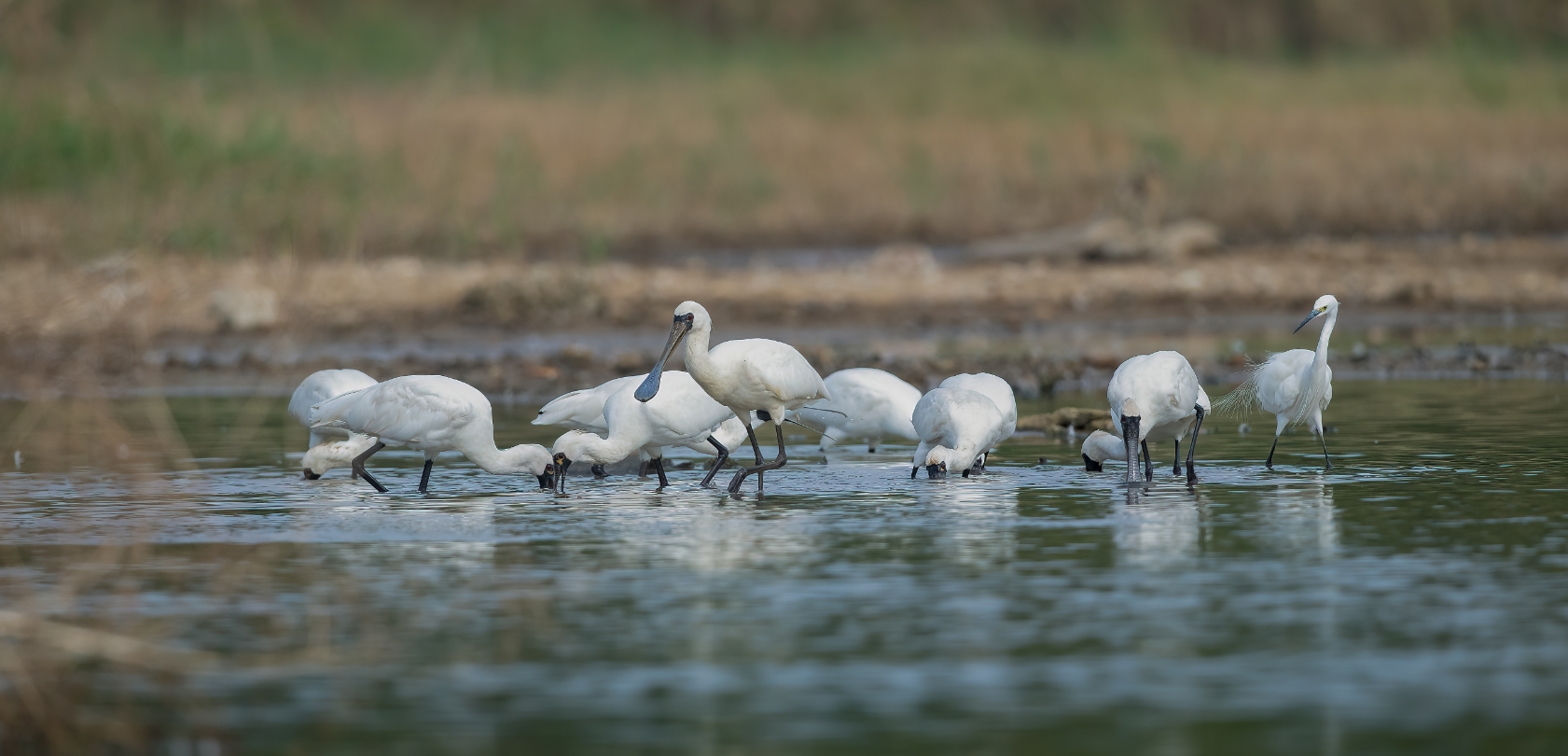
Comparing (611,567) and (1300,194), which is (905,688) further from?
(1300,194)

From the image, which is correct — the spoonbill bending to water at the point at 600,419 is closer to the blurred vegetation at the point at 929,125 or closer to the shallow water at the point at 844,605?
the shallow water at the point at 844,605

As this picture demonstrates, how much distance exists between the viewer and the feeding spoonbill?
1234 centimetres

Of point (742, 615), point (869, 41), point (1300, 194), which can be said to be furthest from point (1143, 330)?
point (869, 41)

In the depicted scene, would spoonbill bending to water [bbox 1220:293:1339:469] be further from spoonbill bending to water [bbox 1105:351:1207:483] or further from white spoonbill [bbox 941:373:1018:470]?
white spoonbill [bbox 941:373:1018:470]

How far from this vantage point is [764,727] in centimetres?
652

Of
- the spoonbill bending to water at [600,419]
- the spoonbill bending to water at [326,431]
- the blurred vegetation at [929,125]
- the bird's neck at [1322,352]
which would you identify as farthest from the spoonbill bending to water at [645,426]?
the blurred vegetation at [929,125]

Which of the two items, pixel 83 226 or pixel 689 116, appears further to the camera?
pixel 689 116

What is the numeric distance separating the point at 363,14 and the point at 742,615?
3798 cm

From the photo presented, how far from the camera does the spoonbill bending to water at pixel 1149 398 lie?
39.9 feet

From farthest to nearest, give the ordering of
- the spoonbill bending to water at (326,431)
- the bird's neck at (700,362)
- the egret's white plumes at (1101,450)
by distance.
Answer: the spoonbill bending to water at (326,431) < the egret's white plumes at (1101,450) < the bird's neck at (700,362)

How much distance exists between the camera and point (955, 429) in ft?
41.2

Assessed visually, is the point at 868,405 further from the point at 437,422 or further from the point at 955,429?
the point at 437,422

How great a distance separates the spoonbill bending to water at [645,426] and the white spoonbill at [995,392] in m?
Answer: 1.56

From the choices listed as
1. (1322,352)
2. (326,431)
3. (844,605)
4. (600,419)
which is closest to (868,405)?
(600,419)
